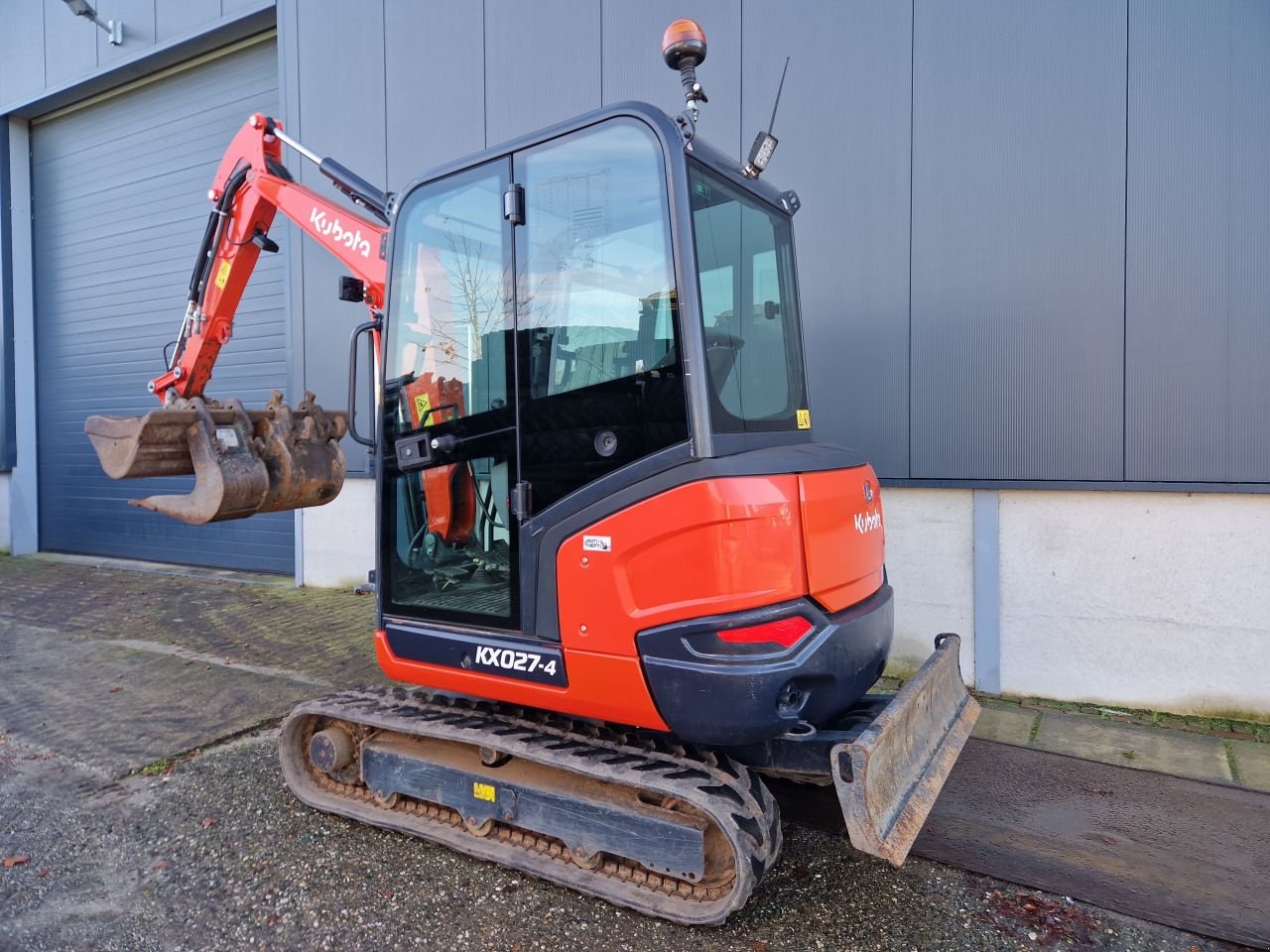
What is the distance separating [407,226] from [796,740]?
8.78 feet

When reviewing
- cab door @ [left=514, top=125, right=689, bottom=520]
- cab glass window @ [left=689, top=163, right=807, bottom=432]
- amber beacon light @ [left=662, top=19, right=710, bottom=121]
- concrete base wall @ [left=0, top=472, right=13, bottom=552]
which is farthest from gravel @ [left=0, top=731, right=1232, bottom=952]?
concrete base wall @ [left=0, top=472, right=13, bottom=552]

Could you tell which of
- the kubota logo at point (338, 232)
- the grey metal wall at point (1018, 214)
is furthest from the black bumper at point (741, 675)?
the grey metal wall at point (1018, 214)

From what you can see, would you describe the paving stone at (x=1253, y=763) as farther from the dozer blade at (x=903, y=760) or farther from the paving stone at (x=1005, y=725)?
the dozer blade at (x=903, y=760)

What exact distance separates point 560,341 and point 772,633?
1.33 meters

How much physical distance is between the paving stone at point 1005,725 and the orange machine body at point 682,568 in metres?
2.30

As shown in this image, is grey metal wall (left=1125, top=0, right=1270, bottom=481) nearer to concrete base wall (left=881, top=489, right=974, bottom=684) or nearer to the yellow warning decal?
concrete base wall (left=881, top=489, right=974, bottom=684)

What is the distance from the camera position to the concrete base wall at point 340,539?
8.92m

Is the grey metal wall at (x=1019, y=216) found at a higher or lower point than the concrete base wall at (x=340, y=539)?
higher

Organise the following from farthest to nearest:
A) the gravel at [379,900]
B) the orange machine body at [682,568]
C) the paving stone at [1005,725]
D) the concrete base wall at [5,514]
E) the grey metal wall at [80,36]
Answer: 1. the concrete base wall at [5,514]
2. the grey metal wall at [80,36]
3. the paving stone at [1005,725]
4. the gravel at [379,900]
5. the orange machine body at [682,568]

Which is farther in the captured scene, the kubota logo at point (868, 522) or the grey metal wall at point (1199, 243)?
the grey metal wall at point (1199, 243)

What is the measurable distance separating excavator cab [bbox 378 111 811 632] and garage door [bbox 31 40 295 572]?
24.0ft

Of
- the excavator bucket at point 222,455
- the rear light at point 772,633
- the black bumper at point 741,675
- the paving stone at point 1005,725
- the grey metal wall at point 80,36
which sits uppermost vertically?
the grey metal wall at point 80,36

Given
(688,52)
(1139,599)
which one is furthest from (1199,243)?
(688,52)

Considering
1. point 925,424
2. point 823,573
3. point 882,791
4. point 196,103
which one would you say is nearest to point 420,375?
point 823,573
